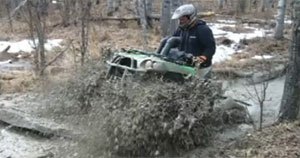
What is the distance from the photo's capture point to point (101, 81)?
7.20 metres

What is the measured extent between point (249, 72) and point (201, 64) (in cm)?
415

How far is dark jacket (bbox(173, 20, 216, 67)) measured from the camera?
703cm

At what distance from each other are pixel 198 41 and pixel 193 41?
2.6 inches

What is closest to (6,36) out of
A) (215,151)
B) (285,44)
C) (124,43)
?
(124,43)

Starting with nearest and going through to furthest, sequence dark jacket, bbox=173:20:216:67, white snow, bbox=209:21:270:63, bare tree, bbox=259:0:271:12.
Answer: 1. dark jacket, bbox=173:20:216:67
2. white snow, bbox=209:21:270:63
3. bare tree, bbox=259:0:271:12

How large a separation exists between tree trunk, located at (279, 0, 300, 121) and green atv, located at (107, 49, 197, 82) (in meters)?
1.15

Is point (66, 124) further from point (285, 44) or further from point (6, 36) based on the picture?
point (6, 36)

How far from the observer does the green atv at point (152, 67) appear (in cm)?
642

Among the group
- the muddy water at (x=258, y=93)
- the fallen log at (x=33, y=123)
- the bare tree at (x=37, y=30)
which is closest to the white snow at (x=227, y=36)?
the muddy water at (x=258, y=93)

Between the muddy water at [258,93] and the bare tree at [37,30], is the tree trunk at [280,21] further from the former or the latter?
the bare tree at [37,30]

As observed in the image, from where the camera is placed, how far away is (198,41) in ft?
23.3

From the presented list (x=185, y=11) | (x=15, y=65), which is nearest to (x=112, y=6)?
(x=15, y=65)

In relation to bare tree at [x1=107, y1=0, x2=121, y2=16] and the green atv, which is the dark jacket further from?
bare tree at [x1=107, y1=0, x2=121, y2=16]

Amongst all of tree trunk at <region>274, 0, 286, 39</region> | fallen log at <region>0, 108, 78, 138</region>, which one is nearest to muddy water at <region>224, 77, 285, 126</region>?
fallen log at <region>0, 108, 78, 138</region>
